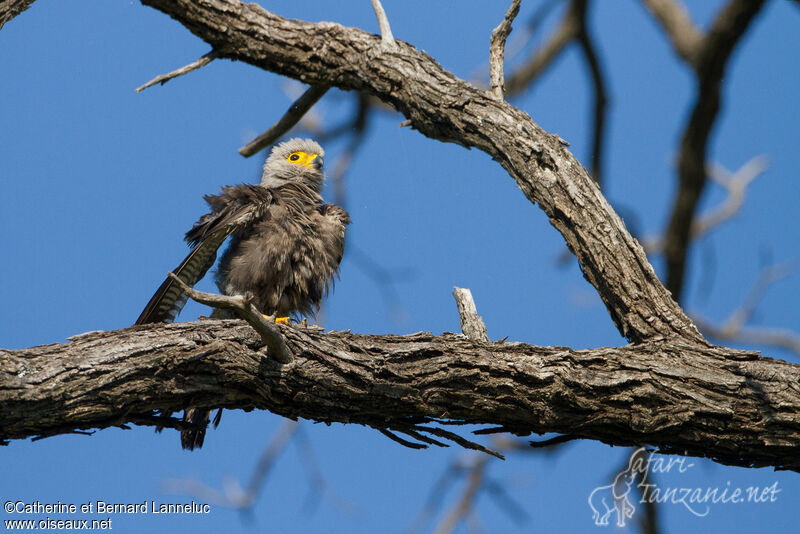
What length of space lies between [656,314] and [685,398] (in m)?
0.52

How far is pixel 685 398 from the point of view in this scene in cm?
307

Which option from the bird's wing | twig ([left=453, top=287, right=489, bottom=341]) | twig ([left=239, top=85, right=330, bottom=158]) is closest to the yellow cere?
twig ([left=239, top=85, right=330, bottom=158])

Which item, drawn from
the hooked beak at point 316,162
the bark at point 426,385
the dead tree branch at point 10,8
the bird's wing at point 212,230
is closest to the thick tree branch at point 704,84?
the bark at point 426,385

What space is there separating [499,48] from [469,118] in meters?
0.50

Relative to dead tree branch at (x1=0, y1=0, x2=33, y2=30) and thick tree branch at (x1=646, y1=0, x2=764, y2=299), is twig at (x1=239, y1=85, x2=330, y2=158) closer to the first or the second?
dead tree branch at (x1=0, y1=0, x2=33, y2=30)

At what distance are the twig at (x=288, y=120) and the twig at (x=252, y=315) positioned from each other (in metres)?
2.31

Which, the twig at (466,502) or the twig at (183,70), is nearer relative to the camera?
the twig at (183,70)

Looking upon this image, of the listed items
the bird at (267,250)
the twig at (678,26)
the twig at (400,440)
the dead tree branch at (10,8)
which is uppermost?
the twig at (678,26)

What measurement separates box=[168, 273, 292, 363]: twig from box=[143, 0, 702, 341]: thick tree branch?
1.63 meters

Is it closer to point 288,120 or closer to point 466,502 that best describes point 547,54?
point 288,120

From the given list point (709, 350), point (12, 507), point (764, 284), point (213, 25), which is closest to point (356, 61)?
point (213, 25)

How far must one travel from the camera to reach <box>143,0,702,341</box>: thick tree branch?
140 inches

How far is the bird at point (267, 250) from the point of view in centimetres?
400

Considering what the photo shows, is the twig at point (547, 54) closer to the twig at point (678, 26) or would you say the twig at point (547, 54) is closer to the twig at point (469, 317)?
the twig at point (678, 26)
